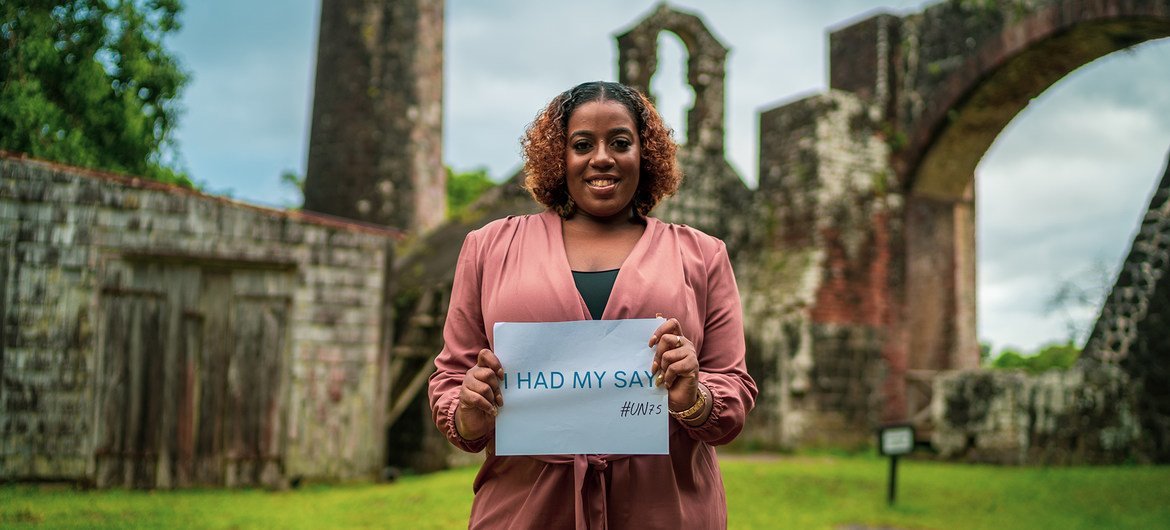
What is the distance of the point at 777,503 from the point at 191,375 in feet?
19.0

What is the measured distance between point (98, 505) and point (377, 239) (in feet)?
14.0

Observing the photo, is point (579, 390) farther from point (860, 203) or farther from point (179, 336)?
point (860, 203)

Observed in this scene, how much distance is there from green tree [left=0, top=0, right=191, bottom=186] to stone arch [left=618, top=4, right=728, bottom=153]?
951cm

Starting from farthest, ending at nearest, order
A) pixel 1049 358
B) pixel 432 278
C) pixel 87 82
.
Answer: pixel 1049 358
pixel 432 278
pixel 87 82

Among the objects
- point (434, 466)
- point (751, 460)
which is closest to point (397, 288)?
point (434, 466)

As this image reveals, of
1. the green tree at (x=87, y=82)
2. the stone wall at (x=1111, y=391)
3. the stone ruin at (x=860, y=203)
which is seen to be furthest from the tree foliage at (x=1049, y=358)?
the green tree at (x=87, y=82)

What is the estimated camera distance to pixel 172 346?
9586 millimetres

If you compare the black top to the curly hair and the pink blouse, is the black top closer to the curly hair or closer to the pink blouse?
the pink blouse

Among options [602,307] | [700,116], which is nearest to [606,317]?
[602,307]

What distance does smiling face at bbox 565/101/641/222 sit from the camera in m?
2.53

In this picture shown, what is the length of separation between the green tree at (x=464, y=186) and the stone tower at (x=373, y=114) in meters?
14.8

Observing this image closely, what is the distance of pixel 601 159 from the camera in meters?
2.51

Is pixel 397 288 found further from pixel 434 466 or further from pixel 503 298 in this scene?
pixel 503 298

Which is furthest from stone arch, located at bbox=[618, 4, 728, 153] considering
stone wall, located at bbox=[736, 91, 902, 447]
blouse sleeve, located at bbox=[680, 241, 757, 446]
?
blouse sleeve, located at bbox=[680, 241, 757, 446]
